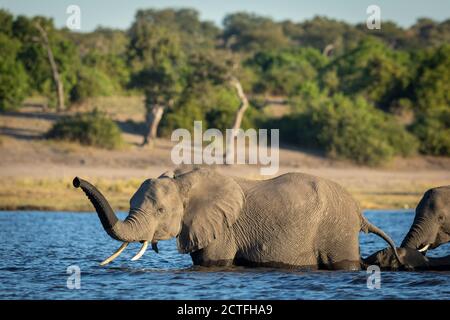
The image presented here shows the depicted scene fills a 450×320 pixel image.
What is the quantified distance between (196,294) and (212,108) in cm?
3011

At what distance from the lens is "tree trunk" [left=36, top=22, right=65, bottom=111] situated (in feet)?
143

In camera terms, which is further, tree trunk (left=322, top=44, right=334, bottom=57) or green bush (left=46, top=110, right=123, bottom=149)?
tree trunk (left=322, top=44, right=334, bottom=57)

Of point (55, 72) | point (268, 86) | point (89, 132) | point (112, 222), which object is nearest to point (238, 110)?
point (89, 132)

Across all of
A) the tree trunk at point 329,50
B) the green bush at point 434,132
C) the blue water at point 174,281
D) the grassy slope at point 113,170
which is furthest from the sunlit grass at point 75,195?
the tree trunk at point 329,50

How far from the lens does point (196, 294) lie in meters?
12.7

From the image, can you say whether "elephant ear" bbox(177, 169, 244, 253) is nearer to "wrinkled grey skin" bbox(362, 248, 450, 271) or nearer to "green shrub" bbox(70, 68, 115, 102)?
"wrinkled grey skin" bbox(362, 248, 450, 271)

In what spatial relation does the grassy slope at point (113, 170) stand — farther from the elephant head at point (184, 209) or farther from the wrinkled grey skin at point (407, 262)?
the elephant head at point (184, 209)

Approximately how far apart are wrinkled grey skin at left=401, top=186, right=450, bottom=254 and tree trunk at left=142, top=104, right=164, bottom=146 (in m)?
23.7

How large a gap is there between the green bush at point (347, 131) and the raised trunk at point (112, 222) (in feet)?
85.8

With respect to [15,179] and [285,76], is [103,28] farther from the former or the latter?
[15,179]

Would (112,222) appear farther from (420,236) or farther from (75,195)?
(75,195)

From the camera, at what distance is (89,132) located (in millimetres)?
36781

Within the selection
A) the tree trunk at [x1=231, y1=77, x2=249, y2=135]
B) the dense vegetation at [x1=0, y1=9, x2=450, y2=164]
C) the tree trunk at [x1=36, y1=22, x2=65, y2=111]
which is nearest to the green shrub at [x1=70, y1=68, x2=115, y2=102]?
the dense vegetation at [x1=0, y1=9, x2=450, y2=164]
